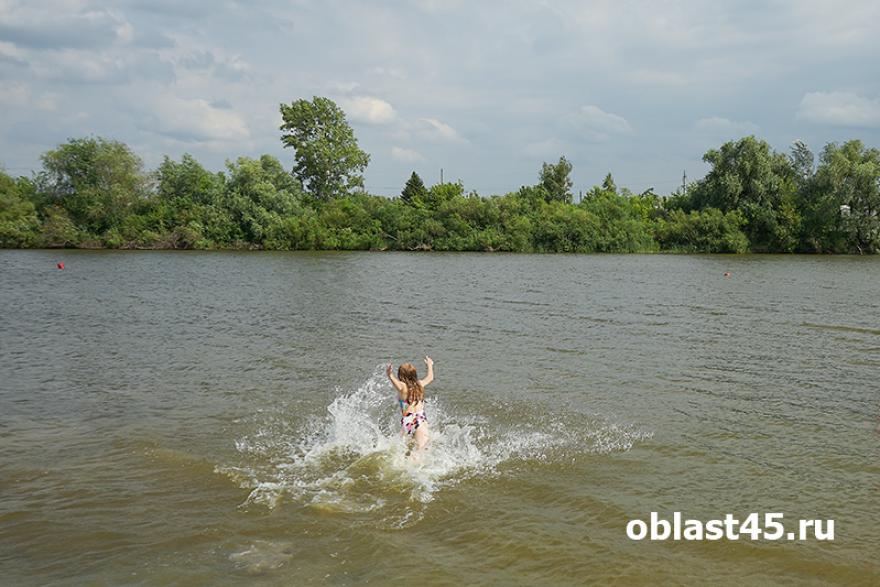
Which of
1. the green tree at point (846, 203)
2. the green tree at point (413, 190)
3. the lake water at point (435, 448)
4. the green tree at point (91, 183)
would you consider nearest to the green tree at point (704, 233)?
the green tree at point (846, 203)

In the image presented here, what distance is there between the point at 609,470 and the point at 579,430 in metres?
2.02

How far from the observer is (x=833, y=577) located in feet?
23.8

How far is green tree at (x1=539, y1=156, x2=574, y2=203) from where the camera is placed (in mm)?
104062

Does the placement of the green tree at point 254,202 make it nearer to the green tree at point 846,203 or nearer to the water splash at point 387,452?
the green tree at point 846,203

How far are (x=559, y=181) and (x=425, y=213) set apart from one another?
93.3ft

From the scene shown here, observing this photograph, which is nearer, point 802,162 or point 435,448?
point 435,448

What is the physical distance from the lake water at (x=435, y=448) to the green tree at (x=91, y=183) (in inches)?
2355

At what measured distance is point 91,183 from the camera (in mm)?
81188

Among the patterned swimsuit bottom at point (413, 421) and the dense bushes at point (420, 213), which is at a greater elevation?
the dense bushes at point (420, 213)

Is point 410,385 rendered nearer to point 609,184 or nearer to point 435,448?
point 435,448

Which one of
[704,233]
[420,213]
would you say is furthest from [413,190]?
[704,233]

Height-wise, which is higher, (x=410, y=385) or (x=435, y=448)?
(x=410, y=385)

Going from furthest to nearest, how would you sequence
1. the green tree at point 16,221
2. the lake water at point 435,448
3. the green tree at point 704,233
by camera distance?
1. the green tree at point 704,233
2. the green tree at point 16,221
3. the lake water at point 435,448

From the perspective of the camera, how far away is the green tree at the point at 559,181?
341 ft
